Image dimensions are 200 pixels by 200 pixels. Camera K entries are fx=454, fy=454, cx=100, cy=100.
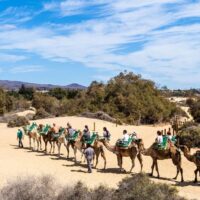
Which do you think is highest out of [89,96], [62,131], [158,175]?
[89,96]

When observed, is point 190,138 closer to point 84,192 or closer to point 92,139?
point 92,139

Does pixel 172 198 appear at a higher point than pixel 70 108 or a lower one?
lower

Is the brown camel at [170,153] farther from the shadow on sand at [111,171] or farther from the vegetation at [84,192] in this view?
the vegetation at [84,192]

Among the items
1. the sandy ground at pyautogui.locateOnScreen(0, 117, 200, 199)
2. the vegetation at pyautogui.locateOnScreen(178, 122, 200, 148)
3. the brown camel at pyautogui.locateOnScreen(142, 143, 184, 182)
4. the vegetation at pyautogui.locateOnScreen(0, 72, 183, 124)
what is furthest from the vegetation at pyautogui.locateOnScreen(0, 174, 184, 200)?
the vegetation at pyautogui.locateOnScreen(0, 72, 183, 124)

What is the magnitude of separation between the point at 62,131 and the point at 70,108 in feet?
101

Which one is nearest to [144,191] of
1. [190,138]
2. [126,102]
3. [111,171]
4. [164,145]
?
[164,145]

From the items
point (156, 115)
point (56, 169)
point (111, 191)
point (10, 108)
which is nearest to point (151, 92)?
point (156, 115)

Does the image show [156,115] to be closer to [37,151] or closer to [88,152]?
[37,151]

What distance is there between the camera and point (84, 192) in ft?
41.6

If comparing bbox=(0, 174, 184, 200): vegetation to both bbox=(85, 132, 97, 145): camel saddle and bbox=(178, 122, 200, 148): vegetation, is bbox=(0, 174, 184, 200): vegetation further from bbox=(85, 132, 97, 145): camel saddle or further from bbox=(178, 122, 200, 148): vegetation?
bbox=(178, 122, 200, 148): vegetation

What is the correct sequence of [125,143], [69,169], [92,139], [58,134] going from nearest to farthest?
[125,143] < [92,139] < [69,169] < [58,134]

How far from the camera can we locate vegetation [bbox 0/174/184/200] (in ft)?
40.6

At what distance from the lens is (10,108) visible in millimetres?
69875

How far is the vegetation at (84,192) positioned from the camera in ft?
40.6
